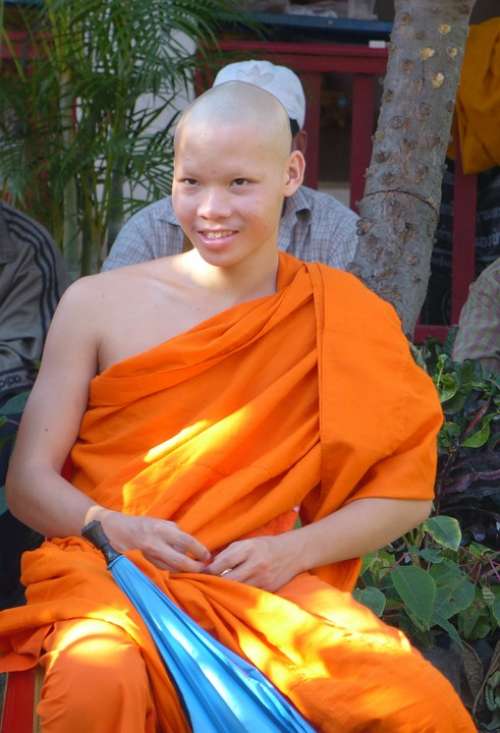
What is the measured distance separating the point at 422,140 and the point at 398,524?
6.13 ft

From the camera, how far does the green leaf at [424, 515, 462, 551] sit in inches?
155

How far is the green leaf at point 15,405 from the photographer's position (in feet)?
12.7

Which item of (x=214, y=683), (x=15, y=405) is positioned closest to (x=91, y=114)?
(x=15, y=405)

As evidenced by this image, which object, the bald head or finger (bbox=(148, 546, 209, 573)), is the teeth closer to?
the bald head

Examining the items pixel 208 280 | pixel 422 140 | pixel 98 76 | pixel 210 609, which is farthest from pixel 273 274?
pixel 98 76

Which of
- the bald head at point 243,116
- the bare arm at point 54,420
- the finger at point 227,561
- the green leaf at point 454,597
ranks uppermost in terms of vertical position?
the bald head at point 243,116

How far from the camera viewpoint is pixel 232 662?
2.74m

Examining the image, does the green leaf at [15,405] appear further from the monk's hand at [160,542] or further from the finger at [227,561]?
the finger at [227,561]

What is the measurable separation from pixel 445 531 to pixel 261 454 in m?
0.94

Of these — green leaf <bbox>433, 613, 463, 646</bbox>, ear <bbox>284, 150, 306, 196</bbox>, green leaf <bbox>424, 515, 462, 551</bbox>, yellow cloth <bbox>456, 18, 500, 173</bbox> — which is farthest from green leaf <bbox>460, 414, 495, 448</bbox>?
yellow cloth <bbox>456, 18, 500, 173</bbox>

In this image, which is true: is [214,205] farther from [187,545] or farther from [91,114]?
[91,114]

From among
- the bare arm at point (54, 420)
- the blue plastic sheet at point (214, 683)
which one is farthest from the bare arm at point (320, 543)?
the bare arm at point (54, 420)

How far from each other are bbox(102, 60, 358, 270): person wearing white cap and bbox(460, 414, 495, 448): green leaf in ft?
2.52

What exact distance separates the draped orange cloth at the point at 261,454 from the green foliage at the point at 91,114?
2371 millimetres
